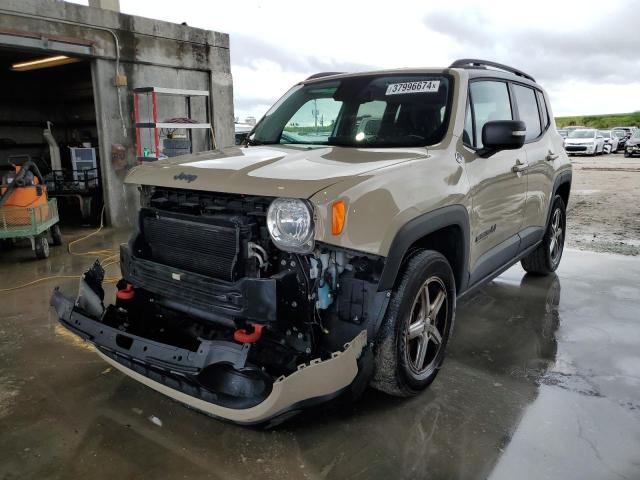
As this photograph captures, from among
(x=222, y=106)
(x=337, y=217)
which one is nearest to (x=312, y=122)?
(x=337, y=217)

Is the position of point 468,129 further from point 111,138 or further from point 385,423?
point 111,138

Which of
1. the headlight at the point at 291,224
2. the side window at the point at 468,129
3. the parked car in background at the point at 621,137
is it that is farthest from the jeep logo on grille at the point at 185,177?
the parked car in background at the point at 621,137

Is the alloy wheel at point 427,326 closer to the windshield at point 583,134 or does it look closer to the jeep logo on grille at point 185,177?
the jeep logo on grille at point 185,177

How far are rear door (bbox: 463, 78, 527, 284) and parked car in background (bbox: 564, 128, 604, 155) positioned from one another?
75.3 ft

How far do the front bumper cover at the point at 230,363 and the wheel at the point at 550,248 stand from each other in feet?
10.5

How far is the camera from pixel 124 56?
26.0 ft

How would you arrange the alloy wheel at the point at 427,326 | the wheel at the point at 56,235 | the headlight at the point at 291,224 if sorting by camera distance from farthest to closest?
the wheel at the point at 56,235
the alloy wheel at the point at 427,326
the headlight at the point at 291,224

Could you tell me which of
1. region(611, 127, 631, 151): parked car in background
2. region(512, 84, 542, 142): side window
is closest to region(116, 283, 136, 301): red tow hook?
region(512, 84, 542, 142): side window

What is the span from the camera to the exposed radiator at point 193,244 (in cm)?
A: 231

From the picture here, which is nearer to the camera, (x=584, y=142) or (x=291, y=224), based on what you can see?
(x=291, y=224)

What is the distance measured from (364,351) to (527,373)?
4.35ft

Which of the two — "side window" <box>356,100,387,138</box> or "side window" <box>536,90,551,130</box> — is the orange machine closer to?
"side window" <box>356,100,387,138</box>

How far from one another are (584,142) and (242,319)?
25837mm

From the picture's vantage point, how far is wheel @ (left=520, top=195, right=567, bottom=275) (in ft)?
15.8
